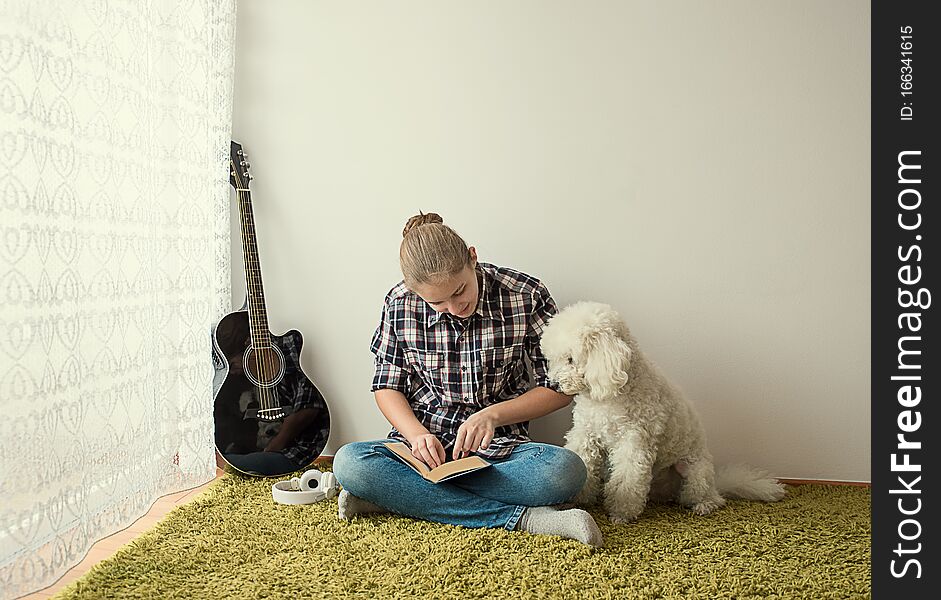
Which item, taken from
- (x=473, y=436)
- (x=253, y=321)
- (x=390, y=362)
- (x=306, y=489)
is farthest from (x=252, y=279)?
(x=473, y=436)

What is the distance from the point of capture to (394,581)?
69.4 inches

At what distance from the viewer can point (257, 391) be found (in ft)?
8.45

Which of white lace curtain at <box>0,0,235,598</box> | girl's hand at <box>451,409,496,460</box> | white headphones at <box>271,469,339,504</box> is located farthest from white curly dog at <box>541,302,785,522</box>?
white lace curtain at <box>0,0,235,598</box>

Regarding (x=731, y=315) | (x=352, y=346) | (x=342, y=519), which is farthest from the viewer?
(x=352, y=346)

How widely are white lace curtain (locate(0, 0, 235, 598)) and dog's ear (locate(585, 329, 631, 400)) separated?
3.78 feet

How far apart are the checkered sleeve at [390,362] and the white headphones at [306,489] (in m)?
0.30

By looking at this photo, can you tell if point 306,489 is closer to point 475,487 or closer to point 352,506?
point 352,506

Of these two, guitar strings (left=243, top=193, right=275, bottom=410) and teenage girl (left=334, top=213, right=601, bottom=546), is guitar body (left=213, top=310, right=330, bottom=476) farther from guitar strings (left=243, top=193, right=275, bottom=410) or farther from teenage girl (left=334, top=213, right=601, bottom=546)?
teenage girl (left=334, top=213, right=601, bottom=546)

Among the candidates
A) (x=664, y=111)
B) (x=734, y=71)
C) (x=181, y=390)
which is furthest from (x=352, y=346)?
(x=734, y=71)

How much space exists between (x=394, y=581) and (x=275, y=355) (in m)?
1.06

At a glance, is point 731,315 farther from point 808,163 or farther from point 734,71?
point 734,71

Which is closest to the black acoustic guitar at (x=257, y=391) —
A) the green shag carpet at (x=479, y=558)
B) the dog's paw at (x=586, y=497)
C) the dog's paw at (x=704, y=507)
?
the green shag carpet at (x=479, y=558)

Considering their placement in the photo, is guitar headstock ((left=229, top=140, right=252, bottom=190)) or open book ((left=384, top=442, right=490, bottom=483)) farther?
guitar headstock ((left=229, top=140, right=252, bottom=190))

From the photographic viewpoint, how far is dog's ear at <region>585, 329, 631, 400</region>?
6.69 feet
